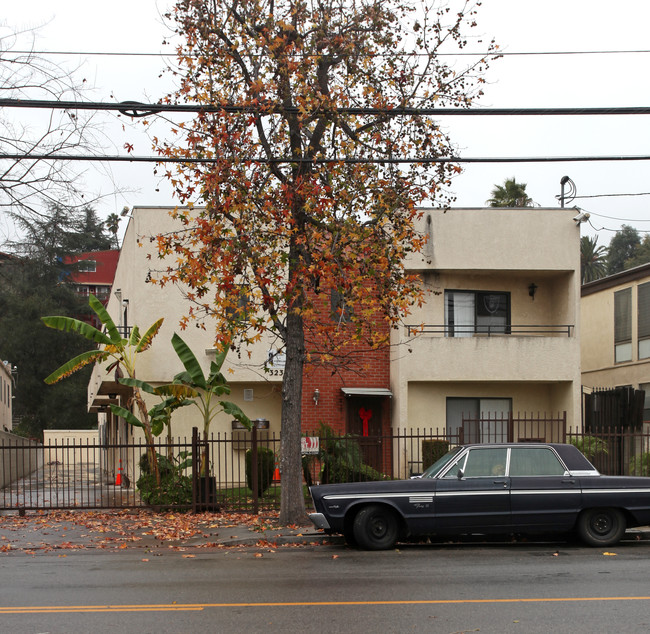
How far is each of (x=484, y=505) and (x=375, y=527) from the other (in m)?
1.61

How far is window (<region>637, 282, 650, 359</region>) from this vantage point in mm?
26531

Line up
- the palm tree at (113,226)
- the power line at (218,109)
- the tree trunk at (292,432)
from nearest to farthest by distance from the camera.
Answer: the power line at (218,109) → the tree trunk at (292,432) → the palm tree at (113,226)

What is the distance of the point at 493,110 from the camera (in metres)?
13.1

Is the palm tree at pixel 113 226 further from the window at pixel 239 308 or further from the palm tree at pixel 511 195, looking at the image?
the window at pixel 239 308

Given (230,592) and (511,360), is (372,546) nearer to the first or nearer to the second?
(230,592)

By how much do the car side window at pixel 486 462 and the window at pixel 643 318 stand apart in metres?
15.0

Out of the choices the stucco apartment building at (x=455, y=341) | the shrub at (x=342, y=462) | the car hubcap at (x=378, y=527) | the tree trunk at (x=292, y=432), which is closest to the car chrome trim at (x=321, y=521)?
the car hubcap at (x=378, y=527)

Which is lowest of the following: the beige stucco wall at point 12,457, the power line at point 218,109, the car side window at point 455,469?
the beige stucco wall at point 12,457

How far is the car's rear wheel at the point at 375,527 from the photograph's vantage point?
12820 mm

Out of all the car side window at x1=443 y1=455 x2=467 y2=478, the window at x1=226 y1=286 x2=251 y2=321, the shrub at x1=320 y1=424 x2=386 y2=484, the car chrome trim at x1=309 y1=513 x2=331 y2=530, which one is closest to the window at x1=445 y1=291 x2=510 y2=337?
the shrub at x1=320 y1=424 x2=386 y2=484

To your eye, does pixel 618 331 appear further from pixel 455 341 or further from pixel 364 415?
pixel 364 415

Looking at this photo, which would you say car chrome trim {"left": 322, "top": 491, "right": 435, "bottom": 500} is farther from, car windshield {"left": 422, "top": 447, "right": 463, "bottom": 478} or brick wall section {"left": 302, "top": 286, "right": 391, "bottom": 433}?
brick wall section {"left": 302, "top": 286, "right": 391, "bottom": 433}

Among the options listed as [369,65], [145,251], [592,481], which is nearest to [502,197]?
[145,251]

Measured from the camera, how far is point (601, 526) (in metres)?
13.0
